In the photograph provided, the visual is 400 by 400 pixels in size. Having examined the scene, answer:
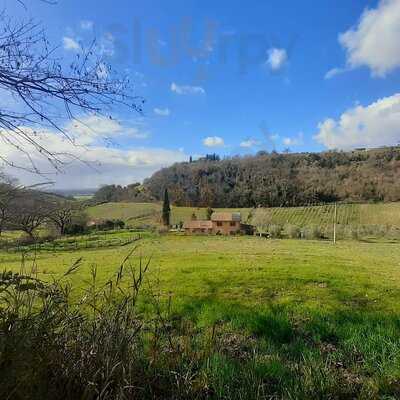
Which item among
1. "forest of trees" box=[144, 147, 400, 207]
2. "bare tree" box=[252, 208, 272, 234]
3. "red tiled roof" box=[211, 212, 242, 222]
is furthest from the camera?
"forest of trees" box=[144, 147, 400, 207]

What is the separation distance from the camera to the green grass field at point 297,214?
83.8 meters

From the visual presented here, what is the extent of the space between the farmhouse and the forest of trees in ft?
66.7

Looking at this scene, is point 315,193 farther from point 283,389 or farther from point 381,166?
point 283,389

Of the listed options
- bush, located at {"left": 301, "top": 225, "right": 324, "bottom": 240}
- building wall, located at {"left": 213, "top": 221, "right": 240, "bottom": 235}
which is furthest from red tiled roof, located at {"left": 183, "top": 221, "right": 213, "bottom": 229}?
bush, located at {"left": 301, "top": 225, "right": 324, "bottom": 240}

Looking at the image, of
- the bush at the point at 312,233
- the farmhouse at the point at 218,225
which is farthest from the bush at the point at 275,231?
the farmhouse at the point at 218,225

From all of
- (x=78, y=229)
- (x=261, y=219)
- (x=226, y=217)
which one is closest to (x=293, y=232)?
(x=226, y=217)

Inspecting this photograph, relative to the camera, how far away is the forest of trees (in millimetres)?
103812

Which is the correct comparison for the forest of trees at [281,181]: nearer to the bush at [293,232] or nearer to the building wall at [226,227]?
the building wall at [226,227]

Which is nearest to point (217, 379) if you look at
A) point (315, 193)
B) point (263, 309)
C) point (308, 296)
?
point (263, 309)

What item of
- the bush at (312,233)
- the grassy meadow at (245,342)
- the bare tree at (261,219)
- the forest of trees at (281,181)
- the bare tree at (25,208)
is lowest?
the bush at (312,233)

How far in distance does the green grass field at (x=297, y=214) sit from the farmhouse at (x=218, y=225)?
25.8 feet

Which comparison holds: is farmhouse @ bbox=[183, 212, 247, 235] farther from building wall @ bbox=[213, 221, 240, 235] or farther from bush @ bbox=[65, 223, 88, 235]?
bush @ bbox=[65, 223, 88, 235]

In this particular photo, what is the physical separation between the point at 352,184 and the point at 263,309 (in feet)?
365

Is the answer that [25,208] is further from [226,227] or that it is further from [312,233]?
[226,227]
